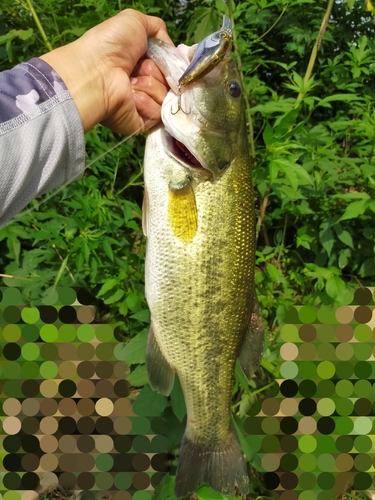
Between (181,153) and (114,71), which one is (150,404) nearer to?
(181,153)

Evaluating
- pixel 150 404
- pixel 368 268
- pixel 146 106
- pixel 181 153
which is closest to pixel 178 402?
pixel 150 404

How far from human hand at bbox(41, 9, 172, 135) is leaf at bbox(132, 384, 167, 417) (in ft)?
3.38

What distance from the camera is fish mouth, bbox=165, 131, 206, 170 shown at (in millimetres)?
1325

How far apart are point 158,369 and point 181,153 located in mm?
665

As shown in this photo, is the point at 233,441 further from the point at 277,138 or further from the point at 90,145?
the point at 90,145

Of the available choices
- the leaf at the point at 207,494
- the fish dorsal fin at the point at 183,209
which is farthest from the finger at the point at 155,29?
the leaf at the point at 207,494

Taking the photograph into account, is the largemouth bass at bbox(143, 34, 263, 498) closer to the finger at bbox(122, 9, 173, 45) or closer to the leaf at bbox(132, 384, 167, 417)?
the finger at bbox(122, 9, 173, 45)

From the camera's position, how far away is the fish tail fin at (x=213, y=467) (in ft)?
4.91

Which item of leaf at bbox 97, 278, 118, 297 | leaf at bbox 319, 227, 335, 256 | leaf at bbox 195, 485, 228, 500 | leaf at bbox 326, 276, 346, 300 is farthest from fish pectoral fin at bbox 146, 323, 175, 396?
leaf at bbox 319, 227, 335, 256

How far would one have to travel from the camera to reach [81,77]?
1382 mm

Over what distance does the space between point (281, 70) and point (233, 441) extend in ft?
10.8

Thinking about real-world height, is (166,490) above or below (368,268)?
above

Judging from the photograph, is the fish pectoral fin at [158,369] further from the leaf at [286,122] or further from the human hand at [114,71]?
the leaf at [286,122]

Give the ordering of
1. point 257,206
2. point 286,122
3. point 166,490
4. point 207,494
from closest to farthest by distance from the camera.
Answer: point 207,494, point 286,122, point 166,490, point 257,206
